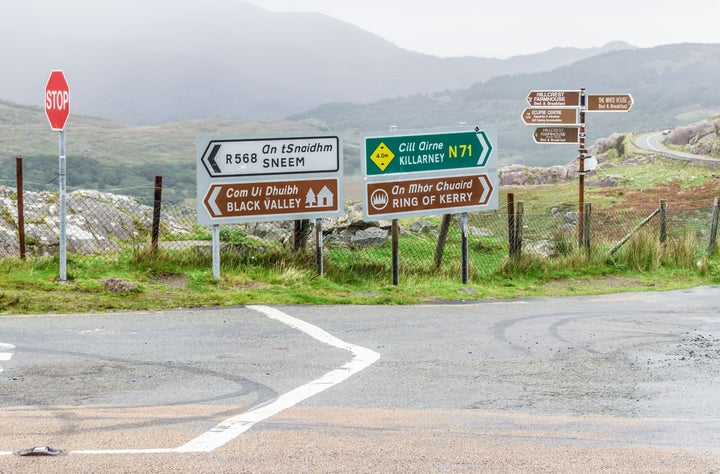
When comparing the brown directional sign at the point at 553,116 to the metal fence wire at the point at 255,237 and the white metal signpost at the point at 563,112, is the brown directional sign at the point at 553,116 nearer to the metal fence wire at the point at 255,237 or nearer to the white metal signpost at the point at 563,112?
the white metal signpost at the point at 563,112

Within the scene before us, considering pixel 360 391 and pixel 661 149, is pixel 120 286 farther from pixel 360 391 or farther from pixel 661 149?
pixel 661 149

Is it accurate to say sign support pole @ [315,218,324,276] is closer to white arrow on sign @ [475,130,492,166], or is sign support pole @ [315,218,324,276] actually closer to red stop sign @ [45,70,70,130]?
white arrow on sign @ [475,130,492,166]

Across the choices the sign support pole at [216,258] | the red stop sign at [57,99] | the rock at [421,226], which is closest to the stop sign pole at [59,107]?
the red stop sign at [57,99]

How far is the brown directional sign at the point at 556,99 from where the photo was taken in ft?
64.0

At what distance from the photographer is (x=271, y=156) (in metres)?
14.1

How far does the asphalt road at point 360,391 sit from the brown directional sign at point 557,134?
823 centimetres

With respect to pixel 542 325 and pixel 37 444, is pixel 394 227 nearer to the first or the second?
pixel 542 325

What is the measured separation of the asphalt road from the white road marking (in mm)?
25

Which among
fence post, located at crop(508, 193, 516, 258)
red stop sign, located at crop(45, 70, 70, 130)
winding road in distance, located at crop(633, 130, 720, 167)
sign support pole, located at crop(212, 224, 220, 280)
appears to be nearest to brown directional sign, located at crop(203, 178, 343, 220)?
sign support pole, located at crop(212, 224, 220, 280)

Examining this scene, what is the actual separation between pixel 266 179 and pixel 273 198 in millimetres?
332

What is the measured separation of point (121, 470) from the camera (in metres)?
5.10

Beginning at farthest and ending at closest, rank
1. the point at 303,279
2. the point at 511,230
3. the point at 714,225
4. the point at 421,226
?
the point at 421,226, the point at 714,225, the point at 511,230, the point at 303,279

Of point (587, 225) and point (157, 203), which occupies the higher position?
point (157, 203)

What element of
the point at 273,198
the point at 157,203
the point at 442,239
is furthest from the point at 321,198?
the point at 157,203
